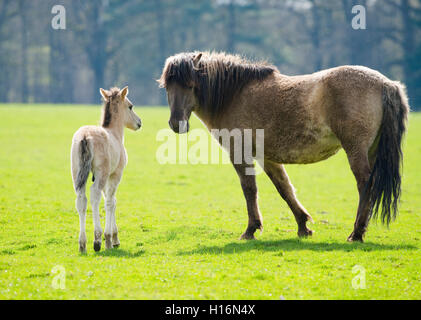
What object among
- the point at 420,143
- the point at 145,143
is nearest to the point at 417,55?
the point at 420,143

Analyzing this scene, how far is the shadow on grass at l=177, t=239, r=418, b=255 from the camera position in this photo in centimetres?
721

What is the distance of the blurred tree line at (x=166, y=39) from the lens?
52906mm

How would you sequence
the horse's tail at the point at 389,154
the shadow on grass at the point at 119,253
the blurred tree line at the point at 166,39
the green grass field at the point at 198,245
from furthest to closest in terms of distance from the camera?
the blurred tree line at the point at 166,39
the horse's tail at the point at 389,154
the shadow on grass at the point at 119,253
the green grass field at the point at 198,245

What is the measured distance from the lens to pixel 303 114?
7453 millimetres

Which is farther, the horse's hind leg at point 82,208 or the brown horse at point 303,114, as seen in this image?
the brown horse at point 303,114

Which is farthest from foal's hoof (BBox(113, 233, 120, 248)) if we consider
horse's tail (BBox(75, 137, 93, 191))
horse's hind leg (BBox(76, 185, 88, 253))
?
horse's tail (BBox(75, 137, 93, 191))

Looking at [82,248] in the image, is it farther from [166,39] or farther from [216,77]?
[166,39]

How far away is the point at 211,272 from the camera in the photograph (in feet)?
19.9

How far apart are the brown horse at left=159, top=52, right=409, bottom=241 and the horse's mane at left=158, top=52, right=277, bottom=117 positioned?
0.05ft

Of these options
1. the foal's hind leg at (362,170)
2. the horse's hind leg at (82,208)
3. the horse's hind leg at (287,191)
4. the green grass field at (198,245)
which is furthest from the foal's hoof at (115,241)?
the foal's hind leg at (362,170)

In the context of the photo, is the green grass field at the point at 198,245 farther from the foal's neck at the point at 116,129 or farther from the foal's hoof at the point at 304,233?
the foal's neck at the point at 116,129

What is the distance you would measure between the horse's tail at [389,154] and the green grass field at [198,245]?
0.71 meters

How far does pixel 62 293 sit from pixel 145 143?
19.0 meters

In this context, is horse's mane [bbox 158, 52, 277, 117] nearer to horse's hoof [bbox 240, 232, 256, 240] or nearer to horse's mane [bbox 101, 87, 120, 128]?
horse's mane [bbox 101, 87, 120, 128]
